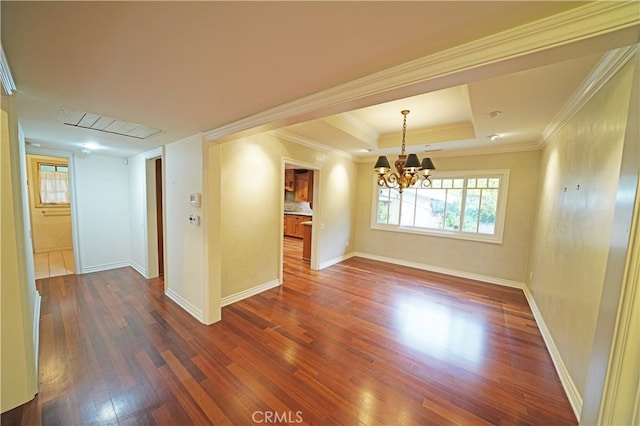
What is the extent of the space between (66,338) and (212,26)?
339 centimetres

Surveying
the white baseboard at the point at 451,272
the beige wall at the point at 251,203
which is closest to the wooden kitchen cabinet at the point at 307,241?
the beige wall at the point at 251,203

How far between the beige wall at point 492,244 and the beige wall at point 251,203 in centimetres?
237

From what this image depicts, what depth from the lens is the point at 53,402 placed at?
173 centimetres

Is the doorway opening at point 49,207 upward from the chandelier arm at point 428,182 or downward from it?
downward

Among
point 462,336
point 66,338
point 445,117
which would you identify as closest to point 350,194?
point 445,117

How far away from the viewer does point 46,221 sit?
5.75 meters

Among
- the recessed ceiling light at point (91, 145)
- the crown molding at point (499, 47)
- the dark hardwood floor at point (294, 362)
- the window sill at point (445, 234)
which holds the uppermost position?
the crown molding at point (499, 47)

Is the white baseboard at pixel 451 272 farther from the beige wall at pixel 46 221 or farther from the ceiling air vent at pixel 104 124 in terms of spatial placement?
the beige wall at pixel 46 221

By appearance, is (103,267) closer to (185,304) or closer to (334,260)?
(185,304)

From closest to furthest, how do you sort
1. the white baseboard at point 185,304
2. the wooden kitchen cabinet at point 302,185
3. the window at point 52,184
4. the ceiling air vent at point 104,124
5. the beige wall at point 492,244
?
the ceiling air vent at point 104,124, the white baseboard at point 185,304, the beige wall at point 492,244, the window at point 52,184, the wooden kitchen cabinet at point 302,185

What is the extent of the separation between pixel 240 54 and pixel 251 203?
2.38 m

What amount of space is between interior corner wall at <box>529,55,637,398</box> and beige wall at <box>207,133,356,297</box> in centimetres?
338

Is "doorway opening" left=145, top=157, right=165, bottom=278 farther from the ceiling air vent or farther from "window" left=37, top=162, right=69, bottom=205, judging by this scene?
"window" left=37, top=162, right=69, bottom=205

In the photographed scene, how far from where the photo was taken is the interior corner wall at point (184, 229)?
2865 millimetres
